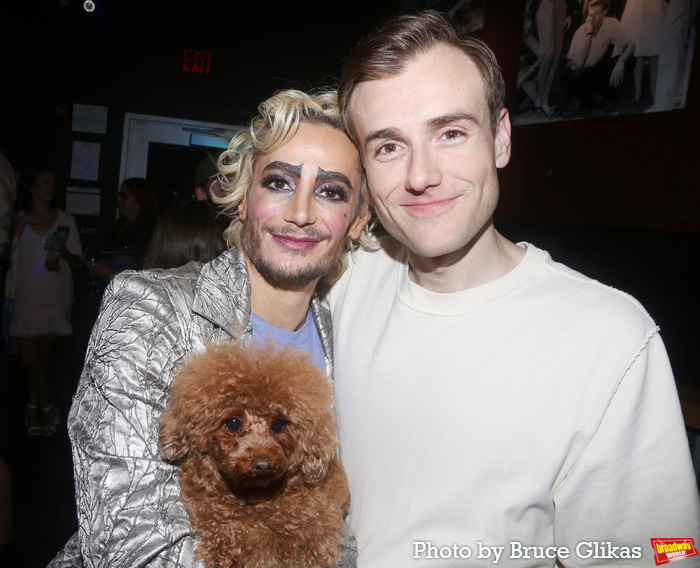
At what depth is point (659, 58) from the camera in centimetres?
295

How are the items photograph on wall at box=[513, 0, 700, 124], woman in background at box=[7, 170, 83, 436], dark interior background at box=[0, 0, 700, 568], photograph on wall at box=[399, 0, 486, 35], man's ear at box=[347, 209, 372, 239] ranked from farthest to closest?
woman in background at box=[7, 170, 83, 436] → photograph on wall at box=[399, 0, 486, 35] → dark interior background at box=[0, 0, 700, 568] → photograph on wall at box=[513, 0, 700, 124] → man's ear at box=[347, 209, 372, 239]

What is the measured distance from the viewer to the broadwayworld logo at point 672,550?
4.54 feet

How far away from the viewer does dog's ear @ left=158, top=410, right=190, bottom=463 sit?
4.72 feet

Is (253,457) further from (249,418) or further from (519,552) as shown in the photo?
(519,552)

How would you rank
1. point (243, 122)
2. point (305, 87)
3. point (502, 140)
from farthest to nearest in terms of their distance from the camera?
1. point (305, 87)
2. point (243, 122)
3. point (502, 140)

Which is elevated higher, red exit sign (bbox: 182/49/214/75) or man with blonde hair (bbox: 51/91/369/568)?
red exit sign (bbox: 182/49/214/75)

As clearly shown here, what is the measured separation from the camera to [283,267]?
6.17 ft

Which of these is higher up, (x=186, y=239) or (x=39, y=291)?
(x=186, y=239)

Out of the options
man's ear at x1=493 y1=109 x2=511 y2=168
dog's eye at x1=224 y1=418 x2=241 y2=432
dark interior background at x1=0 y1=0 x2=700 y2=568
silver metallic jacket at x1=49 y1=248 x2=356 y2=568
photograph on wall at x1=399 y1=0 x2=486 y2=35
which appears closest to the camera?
silver metallic jacket at x1=49 y1=248 x2=356 y2=568

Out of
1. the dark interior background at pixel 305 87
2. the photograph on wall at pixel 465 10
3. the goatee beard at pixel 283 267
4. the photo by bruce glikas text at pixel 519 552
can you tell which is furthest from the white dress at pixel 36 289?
the photo by bruce glikas text at pixel 519 552

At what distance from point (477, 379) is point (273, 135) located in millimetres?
1147

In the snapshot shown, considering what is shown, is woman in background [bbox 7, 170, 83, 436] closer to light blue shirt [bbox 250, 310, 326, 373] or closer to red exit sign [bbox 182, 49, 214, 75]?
red exit sign [bbox 182, 49, 214, 75]

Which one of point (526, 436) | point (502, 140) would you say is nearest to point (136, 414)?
point (526, 436)

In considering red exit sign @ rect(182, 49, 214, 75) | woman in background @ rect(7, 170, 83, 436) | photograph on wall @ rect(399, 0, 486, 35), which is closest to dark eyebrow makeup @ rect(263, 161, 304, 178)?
photograph on wall @ rect(399, 0, 486, 35)
